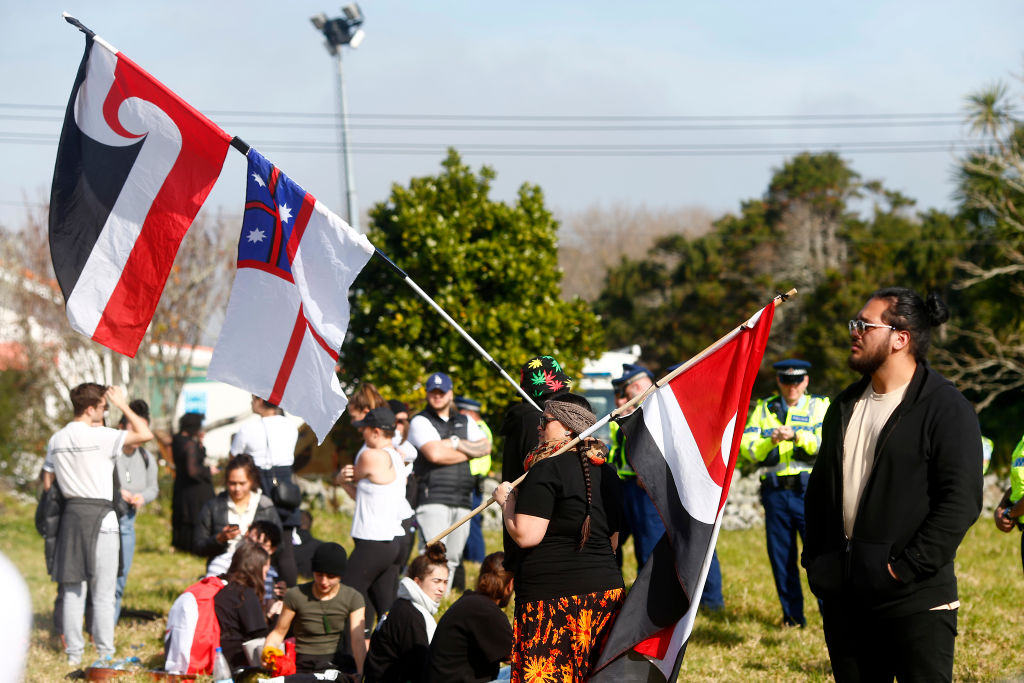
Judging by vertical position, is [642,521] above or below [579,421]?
below

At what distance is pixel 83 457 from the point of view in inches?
308

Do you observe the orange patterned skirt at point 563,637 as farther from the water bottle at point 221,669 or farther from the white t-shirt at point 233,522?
the white t-shirt at point 233,522

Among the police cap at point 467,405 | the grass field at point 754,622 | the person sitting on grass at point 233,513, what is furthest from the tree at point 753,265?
the person sitting on grass at point 233,513

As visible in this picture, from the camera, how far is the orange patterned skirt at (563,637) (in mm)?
4762

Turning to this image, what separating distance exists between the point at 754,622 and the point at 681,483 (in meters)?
4.31

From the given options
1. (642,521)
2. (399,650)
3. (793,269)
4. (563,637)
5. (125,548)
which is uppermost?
(793,269)

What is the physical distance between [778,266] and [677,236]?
458cm

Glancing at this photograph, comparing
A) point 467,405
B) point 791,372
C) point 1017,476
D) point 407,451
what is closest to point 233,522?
point 407,451

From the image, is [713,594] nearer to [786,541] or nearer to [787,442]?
[786,541]

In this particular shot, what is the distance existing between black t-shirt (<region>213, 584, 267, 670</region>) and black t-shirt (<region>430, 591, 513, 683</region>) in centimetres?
211

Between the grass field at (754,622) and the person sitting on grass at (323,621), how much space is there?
1.52m

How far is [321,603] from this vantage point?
693 cm

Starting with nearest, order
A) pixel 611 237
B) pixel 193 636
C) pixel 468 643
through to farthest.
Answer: pixel 468 643 < pixel 193 636 < pixel 611 237

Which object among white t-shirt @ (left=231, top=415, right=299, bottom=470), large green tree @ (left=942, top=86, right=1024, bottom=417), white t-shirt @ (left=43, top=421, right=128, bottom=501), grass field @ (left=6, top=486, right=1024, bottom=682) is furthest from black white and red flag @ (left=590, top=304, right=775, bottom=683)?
large green tree @ (left=942, top=86, right=1024, bottom=417)
